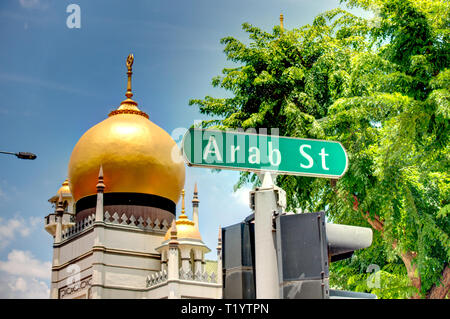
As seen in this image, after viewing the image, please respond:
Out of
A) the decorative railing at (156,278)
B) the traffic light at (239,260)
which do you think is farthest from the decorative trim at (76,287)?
the traffic light at (239,260)

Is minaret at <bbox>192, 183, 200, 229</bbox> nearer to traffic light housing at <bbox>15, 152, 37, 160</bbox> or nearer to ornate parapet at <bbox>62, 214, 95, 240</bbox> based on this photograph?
ornate parapet at <bbox>62, 214, 95, 240</bbox>

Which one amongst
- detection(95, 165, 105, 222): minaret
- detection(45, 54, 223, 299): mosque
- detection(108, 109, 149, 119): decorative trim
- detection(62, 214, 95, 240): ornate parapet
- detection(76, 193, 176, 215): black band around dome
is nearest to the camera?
detection(45, 54, 223, 299): mosque

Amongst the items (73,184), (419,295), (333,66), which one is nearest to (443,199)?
(419,295)

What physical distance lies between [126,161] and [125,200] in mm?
1909

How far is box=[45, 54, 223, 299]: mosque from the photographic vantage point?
87.9 feet

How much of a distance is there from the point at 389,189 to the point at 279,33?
6.98m

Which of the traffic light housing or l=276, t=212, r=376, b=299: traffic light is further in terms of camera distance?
the traffic light housing

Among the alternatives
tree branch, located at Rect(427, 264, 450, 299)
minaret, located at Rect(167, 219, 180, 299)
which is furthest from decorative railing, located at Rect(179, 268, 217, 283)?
tree branch, located at Rect(427, 264, 450, 299)

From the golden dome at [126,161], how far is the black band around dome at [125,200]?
20 centimetres

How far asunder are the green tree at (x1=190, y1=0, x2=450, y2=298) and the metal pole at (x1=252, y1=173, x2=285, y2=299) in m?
9.41

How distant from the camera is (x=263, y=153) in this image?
3.71m

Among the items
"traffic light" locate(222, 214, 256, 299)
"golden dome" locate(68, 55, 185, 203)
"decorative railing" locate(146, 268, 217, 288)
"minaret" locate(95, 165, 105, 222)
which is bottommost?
"traffic light" locate(222, 214, 256, 299)

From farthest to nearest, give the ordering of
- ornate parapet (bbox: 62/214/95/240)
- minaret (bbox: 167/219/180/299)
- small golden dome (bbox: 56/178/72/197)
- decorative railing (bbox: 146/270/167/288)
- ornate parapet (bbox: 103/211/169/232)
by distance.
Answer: small golden dome (bbox: 56/178/72/197) → ornate parapet (bbox: 103/211/169/232) → ornate parapet (bbox: 62/214/95/240) → decorative railing (bbox: 146/270/167/288) → minaret (bbox: 167/219/180/299)
